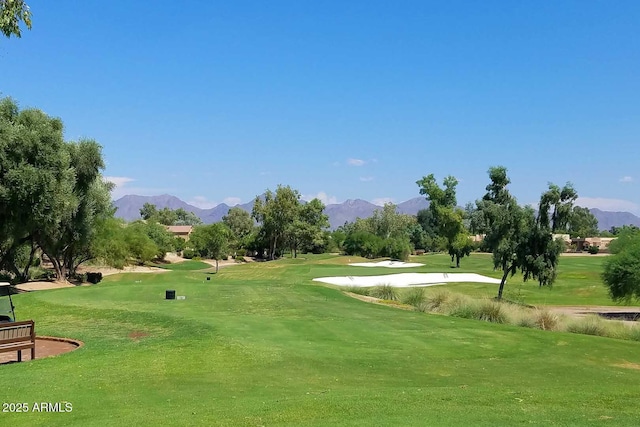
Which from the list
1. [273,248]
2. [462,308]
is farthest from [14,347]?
[273,248]

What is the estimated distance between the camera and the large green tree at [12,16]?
8312mm

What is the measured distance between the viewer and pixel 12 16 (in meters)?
8.40

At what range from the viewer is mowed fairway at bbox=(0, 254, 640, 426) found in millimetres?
→ 8547

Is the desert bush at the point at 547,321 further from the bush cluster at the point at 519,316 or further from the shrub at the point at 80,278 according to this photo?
the shrub at the point at 80,278

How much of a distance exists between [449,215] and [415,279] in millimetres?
30433

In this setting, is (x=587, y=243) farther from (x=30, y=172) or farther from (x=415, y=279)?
(x=30, y=172)

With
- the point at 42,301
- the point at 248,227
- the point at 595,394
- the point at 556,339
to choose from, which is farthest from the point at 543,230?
the point at 248,227

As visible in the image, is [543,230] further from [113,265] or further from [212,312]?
[113,265]

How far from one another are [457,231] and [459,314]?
59.7 m

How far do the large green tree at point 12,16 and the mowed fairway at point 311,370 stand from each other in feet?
20.2

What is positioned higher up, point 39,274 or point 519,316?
point 519,316

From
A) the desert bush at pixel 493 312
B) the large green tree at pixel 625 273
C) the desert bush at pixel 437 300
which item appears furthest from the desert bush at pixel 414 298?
the large green tree at pixel 625 273

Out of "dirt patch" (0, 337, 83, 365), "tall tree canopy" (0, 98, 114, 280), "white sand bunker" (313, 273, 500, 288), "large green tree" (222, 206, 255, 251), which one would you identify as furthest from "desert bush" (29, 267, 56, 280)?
"large green tree" (222, 206, 255, 251)

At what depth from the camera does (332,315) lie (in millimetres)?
22312
